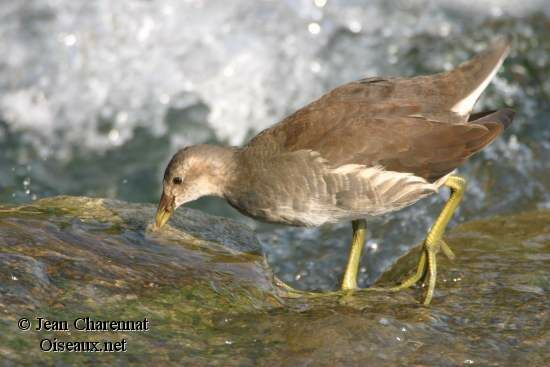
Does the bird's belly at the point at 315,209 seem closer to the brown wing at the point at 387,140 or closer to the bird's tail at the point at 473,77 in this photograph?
the brown wing at the point at 387,140

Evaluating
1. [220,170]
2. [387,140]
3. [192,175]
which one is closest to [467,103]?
[387,140]

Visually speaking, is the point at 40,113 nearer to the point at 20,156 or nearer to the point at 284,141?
the point at 20,156

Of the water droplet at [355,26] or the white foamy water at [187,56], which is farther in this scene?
the water droplet at [355,26]

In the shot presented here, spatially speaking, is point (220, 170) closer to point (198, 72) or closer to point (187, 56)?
point (198, 72)

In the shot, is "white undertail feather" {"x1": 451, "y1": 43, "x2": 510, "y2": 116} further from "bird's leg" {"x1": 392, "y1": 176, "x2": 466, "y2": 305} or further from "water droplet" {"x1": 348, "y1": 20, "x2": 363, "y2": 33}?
"water droplet" {"x1": 348, "y1": 20, "x2": 363, "y2": 33}

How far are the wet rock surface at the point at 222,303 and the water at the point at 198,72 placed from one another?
3.05 metres

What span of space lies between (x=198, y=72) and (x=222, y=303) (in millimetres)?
4959

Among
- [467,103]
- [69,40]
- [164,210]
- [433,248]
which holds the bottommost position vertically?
[433,248]

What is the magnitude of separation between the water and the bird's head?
289 cm

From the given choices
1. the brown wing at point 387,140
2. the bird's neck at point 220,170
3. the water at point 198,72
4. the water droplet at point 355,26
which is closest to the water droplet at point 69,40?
the water at point 198,72

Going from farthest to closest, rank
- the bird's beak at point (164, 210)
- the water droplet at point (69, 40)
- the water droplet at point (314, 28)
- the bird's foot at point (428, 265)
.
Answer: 1. the water droplet at point (314, 28)
2. the water droplet at point (69, 40)
3. the bird's beak at point (164, 210)
4. the bird's foot at point (428, 265)

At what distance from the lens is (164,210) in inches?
187

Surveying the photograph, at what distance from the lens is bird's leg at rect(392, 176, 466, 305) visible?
4.55m

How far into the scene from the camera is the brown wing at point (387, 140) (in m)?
4.55
